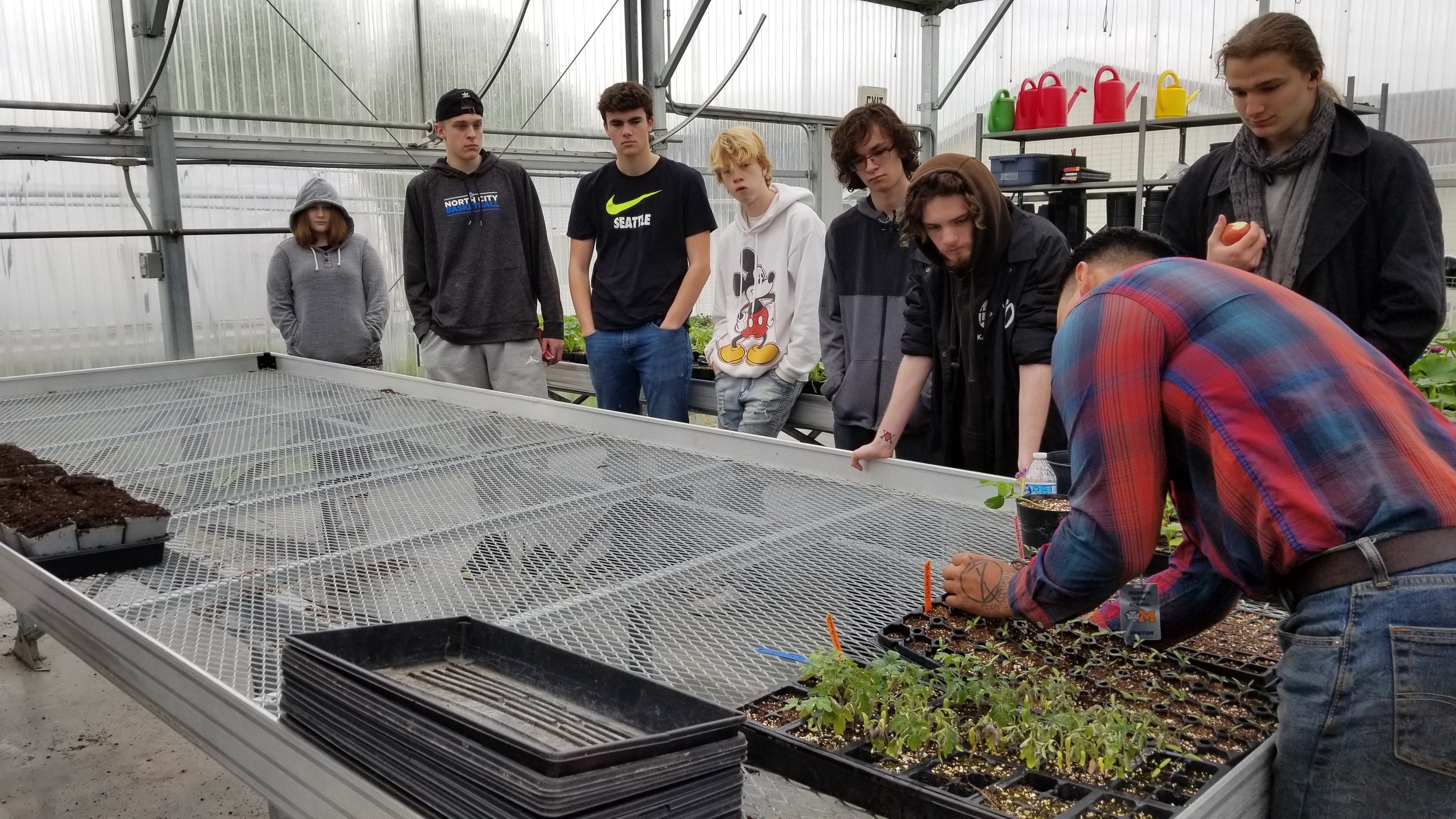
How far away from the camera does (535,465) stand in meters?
2.26

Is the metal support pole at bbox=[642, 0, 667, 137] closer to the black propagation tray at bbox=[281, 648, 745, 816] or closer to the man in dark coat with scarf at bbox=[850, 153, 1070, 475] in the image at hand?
the man in dark coat with scarf at bbox=[850, 153, 1070, 475]

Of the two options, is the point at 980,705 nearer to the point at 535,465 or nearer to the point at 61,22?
the point at 535,465

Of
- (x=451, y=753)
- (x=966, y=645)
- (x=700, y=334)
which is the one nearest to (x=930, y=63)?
(x=700, y=334)

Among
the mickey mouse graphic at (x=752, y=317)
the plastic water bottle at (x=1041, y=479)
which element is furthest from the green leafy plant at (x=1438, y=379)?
the plastic water bottle at (x=1041, y=479)

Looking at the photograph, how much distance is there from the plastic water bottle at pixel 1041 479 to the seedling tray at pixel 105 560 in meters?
1.34

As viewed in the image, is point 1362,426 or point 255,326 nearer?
point 1362,426

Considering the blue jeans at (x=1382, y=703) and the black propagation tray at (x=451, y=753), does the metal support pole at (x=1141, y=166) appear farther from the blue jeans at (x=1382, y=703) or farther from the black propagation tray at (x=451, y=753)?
the black propagation tray at (x=451, y=753)

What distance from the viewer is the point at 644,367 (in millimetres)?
3490

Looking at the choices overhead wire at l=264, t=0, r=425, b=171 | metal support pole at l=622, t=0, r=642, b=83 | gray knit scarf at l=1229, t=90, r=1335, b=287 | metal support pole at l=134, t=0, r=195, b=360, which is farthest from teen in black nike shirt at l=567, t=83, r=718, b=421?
Answer: metal support pole at l=622, t=0, r=642, b=83

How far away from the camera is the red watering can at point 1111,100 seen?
743cm

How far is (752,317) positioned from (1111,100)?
534 centimetres

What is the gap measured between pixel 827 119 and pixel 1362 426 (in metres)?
8.14

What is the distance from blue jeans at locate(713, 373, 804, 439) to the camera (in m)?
3.21

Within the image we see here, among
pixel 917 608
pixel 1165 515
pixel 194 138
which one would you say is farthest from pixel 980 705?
pixel 194 138
